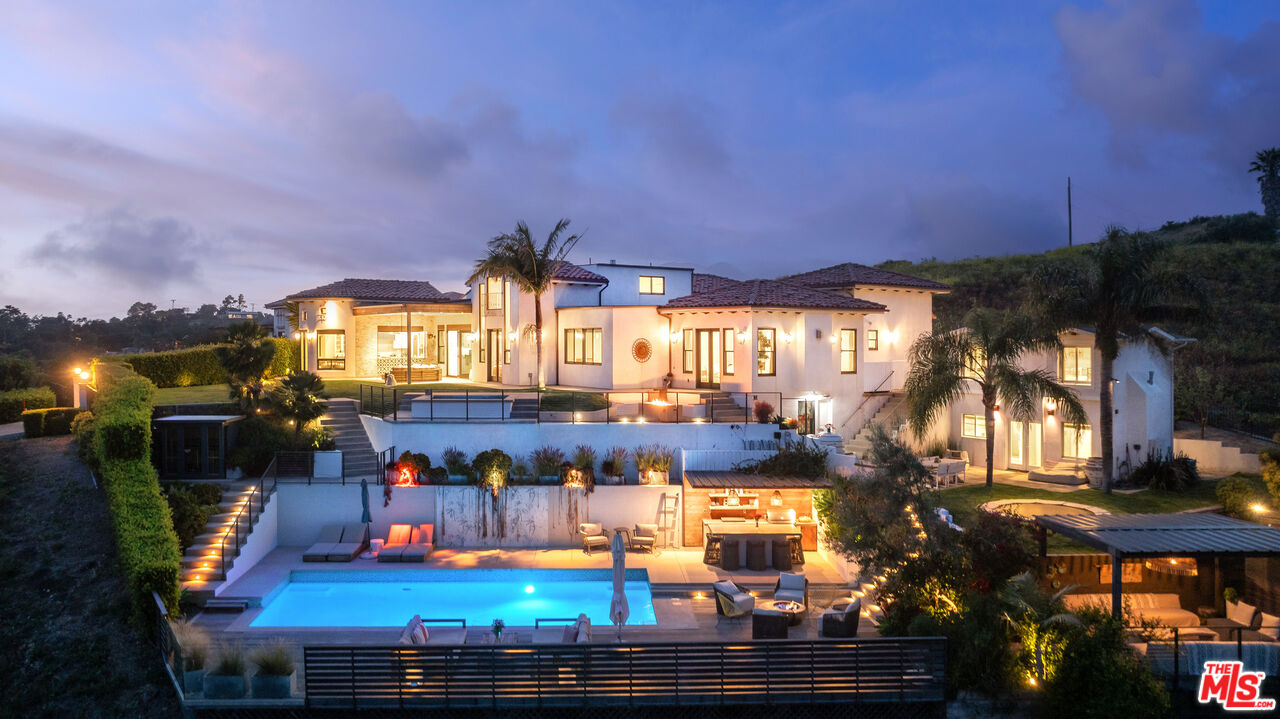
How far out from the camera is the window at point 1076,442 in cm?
2223

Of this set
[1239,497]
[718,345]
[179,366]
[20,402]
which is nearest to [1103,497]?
[1239,497]

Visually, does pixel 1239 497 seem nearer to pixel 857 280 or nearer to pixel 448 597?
pixel 857 280

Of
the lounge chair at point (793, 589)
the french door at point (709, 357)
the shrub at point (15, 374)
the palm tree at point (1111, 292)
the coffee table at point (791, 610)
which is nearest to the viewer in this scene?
the coffee table at point (791, 610)

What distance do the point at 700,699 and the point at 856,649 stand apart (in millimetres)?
2351

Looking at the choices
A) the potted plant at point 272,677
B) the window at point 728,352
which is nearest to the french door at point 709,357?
the window at point 728,352

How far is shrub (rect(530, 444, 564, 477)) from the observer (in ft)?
64.2

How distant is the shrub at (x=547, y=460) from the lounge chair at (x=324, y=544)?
5238mm

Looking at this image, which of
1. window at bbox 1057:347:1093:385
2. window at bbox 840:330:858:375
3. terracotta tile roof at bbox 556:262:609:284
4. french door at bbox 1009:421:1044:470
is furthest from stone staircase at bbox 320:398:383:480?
window at bbox 1057:347:1093:385

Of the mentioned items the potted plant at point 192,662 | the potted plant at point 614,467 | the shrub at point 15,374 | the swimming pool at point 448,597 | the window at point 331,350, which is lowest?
the swimming pool at point 448,597

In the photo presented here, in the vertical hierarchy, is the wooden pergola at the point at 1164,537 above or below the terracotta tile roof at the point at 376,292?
below

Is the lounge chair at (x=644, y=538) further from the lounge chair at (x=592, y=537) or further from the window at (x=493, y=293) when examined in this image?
the window at (x=493, y=293)

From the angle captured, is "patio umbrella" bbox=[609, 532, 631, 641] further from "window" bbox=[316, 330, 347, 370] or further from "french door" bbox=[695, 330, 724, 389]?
"window" bbox=[316, 330, 347, 370]

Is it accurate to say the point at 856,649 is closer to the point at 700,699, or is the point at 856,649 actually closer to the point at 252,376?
the point at 700,699

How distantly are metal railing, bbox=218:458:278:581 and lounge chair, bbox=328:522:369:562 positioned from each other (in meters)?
1.95
